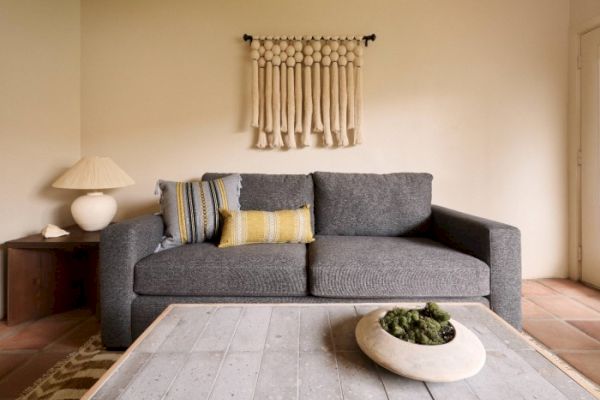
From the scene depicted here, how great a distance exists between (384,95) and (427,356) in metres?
2.14

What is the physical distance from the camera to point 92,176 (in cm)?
198

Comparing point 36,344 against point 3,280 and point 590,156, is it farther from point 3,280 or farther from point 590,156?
point 590,156

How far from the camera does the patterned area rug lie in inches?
47.6

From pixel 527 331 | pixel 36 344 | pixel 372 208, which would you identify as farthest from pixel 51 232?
pixel 527 331

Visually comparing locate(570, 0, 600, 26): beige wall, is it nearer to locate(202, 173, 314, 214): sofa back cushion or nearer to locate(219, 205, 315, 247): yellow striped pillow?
locate(202, 173, 314, 214): sofa back cushion

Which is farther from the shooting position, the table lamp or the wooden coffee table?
the table lamp

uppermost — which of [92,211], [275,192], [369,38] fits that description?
[369,38]

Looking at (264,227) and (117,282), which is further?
(264,227)

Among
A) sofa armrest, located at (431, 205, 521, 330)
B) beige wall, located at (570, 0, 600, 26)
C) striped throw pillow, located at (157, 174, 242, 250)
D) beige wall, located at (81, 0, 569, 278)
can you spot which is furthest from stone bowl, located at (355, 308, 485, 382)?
beige wall, located at (570, 0, 600, 26)

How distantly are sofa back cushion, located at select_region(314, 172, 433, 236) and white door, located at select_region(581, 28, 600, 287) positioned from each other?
1323 millimetres

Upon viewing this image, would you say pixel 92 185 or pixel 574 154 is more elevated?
pixel 574 154

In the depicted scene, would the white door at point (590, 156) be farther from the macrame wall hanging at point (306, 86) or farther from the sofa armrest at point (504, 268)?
the macrame wall hanging at point (306, 86)

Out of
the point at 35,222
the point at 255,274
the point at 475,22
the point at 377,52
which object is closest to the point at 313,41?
the point at 377,52

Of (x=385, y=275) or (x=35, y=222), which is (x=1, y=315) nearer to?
(x=35, y=222)
